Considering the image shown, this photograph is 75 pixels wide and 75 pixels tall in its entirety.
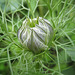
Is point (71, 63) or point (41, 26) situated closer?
point (41, 26)

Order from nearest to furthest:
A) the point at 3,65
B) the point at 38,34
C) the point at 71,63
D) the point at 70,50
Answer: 1. the point at 38,34
2. the point at 70,50
3. the point at 71,63
4. the point at 3,65

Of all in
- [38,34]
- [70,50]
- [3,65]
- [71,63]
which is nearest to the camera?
[38,34]

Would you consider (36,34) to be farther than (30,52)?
No

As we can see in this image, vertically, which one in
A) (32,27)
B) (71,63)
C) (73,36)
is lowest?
(71,63)

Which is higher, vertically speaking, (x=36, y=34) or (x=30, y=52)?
(x=36, y=34)

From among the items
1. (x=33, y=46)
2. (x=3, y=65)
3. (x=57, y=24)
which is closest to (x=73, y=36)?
(x=57, y=24)

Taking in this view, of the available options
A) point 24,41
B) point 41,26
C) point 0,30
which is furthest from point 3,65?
point 41,26

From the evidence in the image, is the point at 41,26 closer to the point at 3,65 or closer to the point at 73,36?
the point at 73,36

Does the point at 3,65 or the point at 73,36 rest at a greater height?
the point at 73,36
